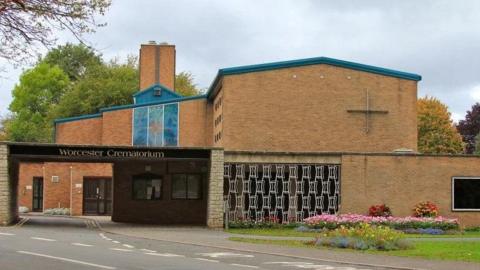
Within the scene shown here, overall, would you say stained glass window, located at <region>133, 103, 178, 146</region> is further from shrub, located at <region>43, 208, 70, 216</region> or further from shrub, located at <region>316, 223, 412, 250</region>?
shrub, located at <region>316, 223, 412, 250</region>

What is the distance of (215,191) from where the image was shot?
30719 millimetres

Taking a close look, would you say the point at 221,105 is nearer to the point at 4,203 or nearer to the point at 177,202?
the point at 177,202

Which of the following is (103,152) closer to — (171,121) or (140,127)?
(171,121)

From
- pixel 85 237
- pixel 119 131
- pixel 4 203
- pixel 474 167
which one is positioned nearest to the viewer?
pixel 85 237

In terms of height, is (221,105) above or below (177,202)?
above

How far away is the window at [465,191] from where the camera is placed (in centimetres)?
3284

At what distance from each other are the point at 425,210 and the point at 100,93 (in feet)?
146

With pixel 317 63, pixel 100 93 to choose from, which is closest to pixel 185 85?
pixel 100 93

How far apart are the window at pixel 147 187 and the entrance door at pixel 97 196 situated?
9465 millimetres

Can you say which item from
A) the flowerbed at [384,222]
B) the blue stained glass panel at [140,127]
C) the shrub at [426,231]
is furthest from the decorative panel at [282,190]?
the blue stained glass panel at [140,127]

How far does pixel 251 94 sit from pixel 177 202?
6649 millimetres

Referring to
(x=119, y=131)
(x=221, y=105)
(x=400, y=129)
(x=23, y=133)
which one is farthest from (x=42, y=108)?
(x=400, y=129)

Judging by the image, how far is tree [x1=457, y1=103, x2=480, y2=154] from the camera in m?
73.9

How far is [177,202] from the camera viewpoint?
37531 millimetres
